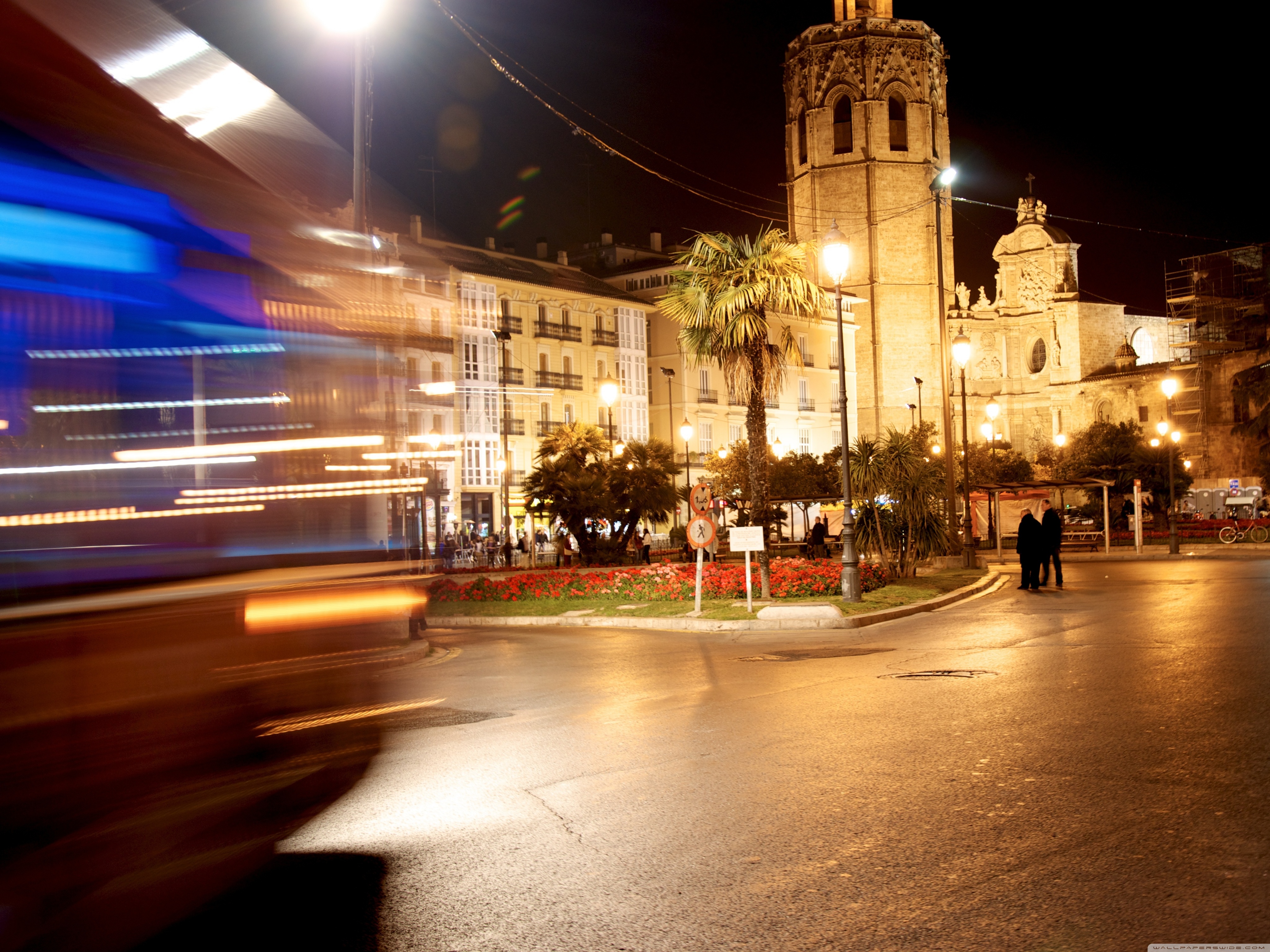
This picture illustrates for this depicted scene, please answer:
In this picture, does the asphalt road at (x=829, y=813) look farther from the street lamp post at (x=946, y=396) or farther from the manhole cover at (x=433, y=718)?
the street lamp post at (x=946, y=396)

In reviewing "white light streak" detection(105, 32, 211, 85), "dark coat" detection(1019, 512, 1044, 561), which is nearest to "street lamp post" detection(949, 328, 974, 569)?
"dark coat" detection(1019, 512, 1044, 561)

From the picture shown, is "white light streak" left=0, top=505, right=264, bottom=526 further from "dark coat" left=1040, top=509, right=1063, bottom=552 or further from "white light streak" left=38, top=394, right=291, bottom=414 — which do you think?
"dark coat" left=1040, top=509, right=1063, bottom=552

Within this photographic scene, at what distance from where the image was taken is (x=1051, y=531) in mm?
22422

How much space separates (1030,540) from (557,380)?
4455 cm

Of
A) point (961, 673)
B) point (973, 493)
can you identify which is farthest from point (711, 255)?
point (973, 493)

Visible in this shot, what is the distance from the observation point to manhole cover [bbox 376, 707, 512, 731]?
29.5 ft

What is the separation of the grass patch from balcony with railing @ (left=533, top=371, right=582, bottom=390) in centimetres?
4079

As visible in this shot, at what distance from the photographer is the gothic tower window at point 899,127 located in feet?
282

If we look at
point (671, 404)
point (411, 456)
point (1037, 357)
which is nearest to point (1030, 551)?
point (411, 456)

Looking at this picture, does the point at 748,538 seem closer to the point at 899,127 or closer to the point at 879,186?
the point at 879,186

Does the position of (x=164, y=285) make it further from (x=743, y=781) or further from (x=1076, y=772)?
(x=1076, y=772)

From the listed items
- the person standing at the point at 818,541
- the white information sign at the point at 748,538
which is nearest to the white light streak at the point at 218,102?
the white information sign at the point at 748,538

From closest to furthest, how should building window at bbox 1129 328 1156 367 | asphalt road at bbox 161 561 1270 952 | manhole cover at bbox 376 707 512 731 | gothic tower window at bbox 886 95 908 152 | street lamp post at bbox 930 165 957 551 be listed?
1. asphalt road at bbox 161 561 1270 952
2. manhole cover at bbox 376 707 512 731
3. street lamp post at bbox 930 165 957 551
4. gothic tower window at bbox 886 95 908 152
5. building window at bbox 1129 328 1156 367

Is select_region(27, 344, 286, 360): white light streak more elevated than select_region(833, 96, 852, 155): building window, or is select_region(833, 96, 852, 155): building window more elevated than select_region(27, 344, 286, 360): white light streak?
select_region(833, 96, 852, 155): building window
